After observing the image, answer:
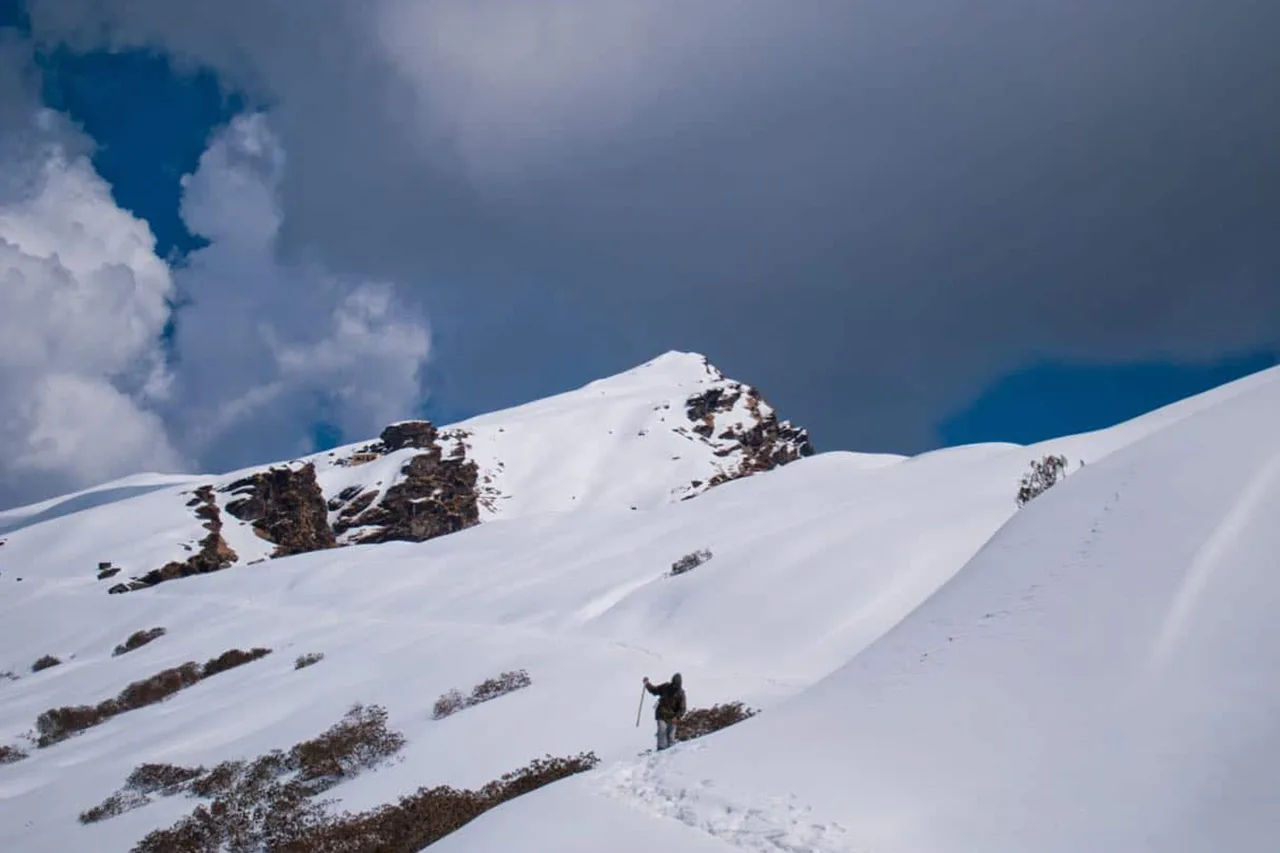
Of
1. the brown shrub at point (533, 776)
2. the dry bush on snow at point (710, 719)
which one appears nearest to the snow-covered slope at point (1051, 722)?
the brown shrub at point (533, 776)

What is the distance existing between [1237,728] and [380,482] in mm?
108454

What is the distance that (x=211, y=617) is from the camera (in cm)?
4262

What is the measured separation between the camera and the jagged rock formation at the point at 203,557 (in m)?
65.6

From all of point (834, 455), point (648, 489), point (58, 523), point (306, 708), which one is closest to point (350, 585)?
point (306, 708)

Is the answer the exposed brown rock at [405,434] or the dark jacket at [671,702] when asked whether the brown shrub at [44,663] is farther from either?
the exposed brown rock at [405,434]

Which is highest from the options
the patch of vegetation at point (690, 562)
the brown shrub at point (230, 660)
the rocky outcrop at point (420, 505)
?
the rocky outcrop at point (420, 505)

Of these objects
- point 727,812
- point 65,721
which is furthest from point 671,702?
point 65,721

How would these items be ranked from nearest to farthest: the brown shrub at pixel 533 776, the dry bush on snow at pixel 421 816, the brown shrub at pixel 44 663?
the dry bush on snow at pixel 421 816 → the brown shrub at pixel 533 776 → the brown shrub at pixel 44 663

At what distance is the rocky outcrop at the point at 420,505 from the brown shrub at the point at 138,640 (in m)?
55.0

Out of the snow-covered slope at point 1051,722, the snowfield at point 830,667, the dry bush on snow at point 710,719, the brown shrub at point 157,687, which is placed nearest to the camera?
the snow-covered slope at point 1051,722

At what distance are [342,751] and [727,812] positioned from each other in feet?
39.2

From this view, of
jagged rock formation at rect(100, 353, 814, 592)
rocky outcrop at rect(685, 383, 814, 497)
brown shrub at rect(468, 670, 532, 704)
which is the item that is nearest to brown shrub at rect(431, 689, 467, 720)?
brown shrub at rect(468, 670, 532, 704)

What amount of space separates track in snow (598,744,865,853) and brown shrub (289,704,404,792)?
8190 mm

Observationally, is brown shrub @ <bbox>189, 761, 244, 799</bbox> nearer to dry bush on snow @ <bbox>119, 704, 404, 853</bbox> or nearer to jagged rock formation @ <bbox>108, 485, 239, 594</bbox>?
dry bush on snow @ <bbox>119, 704, 404, 853</bbox>
